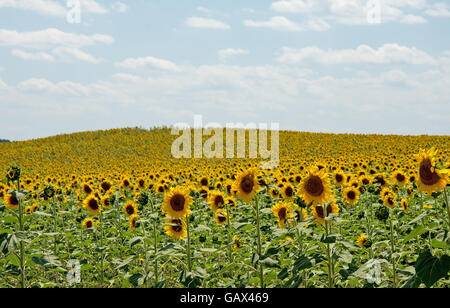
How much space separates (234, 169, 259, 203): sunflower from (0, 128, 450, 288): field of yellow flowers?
0.5 inches

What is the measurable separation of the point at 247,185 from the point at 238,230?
1.19 meters

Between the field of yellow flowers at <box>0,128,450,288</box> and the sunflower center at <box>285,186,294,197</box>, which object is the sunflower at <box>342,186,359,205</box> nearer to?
the field of yellow flowers at <box>0,128,450,288</box>

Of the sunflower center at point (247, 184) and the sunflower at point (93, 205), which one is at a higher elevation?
the sunflower center at point (247, 184)

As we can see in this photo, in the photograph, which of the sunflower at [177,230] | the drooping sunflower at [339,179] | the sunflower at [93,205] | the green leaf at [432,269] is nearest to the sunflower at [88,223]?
the sunflower at [93,205]

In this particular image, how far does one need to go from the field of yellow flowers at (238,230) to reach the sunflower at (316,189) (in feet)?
0.03

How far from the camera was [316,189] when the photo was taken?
13.1 ft

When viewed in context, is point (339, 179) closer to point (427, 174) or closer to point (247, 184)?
point (247, 184)

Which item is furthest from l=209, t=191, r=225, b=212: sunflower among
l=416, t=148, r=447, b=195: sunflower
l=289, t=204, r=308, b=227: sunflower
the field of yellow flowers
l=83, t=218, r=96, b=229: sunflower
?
l=416, t=148, r=447, b=195: sunflower

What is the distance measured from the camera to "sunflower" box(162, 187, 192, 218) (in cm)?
486

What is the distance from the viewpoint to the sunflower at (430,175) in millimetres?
3264

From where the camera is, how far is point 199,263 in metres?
6.62

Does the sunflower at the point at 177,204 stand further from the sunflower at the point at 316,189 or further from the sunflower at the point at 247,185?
the sunflower at the point at 316,189

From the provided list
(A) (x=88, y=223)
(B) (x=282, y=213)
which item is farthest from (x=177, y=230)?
(A) (x=88, y=223)

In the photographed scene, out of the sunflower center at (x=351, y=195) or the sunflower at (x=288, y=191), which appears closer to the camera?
the sunflower at (x=288, y=191)
